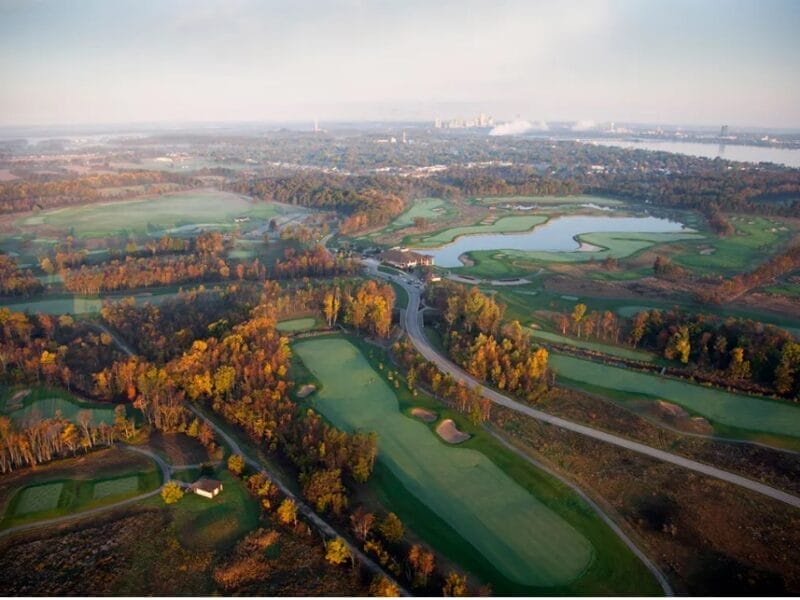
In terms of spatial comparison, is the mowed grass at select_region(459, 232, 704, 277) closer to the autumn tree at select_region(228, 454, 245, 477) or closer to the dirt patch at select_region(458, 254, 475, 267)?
the dirt patch at select_region(458, 254, 475, 267)

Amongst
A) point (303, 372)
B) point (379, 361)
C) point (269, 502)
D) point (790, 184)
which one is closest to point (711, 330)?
point (379, 361)

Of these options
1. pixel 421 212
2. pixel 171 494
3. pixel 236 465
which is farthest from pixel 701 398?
pixel 421 212

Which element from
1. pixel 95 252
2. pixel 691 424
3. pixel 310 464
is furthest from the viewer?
pixel 95 252

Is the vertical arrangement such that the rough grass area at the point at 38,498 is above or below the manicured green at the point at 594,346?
below

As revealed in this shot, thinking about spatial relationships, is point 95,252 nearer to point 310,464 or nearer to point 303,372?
point 303,372

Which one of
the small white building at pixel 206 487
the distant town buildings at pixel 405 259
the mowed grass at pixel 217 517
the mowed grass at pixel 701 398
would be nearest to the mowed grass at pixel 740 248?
the distant town buildings at pixel 405 259

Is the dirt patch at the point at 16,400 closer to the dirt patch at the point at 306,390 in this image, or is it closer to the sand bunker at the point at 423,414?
the dirt patch at the point at 306,390

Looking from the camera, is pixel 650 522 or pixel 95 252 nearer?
pixel 650 522
